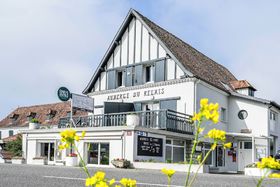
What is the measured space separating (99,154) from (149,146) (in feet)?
11.3

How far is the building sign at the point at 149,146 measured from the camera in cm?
2041

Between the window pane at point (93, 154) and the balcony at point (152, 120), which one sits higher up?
the balcony at point (152, 120)

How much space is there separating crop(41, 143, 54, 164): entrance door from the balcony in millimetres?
2436

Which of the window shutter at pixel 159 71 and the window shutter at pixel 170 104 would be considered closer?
the window shutter at pixel 170 104

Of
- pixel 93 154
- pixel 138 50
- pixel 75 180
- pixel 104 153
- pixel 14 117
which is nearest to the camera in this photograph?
pixel 75 180

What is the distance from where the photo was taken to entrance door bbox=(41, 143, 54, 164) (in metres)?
26.1

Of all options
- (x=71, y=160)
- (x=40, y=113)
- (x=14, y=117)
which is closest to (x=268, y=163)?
(x=71, y=160)

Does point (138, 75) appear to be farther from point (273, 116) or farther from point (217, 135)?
point (217, 135)

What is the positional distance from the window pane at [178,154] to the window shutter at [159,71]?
456 cm

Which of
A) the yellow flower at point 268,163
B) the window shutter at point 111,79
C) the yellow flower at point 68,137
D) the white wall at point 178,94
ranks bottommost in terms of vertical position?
the yellow flower at point 268,163

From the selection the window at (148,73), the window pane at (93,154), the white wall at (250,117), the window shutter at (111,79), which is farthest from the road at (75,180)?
the window shutter at (111,79)

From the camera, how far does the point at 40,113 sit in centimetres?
5156

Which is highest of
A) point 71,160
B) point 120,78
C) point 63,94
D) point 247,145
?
point 120,78

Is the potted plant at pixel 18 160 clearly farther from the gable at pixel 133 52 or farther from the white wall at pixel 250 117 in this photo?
the white wall at pixel 250 117
